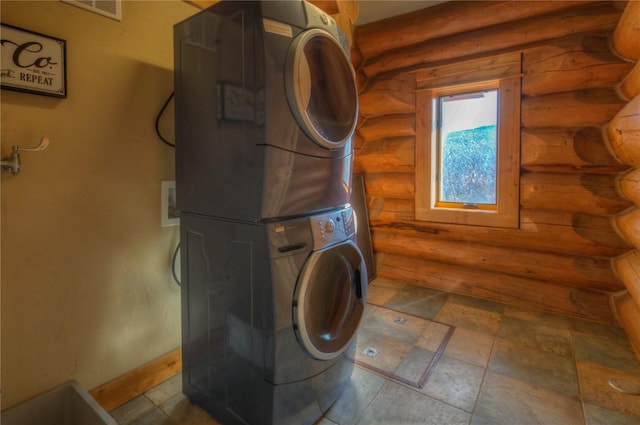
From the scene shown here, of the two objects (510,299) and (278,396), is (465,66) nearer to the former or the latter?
(510,299)

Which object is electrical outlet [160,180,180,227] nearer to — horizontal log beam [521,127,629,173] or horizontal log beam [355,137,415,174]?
horizontal log beam [355,137,415,174]

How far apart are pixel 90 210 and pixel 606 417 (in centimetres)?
237

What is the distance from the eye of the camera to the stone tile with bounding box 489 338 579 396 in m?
1.58

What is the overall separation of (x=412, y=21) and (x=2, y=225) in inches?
115

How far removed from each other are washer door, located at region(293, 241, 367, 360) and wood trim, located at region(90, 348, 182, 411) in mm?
881

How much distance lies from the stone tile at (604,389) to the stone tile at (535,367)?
0.13ft

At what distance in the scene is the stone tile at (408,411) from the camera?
4.43ft

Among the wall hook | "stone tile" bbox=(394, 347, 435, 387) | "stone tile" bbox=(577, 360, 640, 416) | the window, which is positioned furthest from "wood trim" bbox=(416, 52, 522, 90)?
the wall hook

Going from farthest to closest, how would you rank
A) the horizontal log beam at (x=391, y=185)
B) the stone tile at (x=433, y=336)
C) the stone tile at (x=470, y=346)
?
the horizontal log beam at (x=391, y=185), the stone tile at (x=433, y=336), the stone tile at (x=470, y=346)

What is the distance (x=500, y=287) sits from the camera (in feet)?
8.50

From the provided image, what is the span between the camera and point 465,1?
2408 mm

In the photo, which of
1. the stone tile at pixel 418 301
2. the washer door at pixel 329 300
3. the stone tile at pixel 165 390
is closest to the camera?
the washer door at pixel 329 300

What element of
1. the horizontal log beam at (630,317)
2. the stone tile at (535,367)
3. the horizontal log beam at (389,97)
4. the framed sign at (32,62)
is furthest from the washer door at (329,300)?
the horizontal log beam at (389,97)

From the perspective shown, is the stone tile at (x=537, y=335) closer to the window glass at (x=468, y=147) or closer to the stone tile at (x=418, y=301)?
the stone tile at (x=418, y=301)
